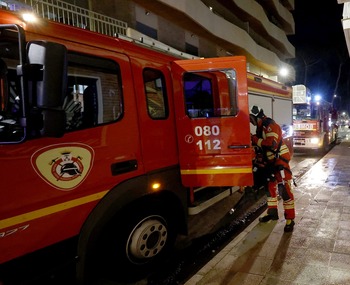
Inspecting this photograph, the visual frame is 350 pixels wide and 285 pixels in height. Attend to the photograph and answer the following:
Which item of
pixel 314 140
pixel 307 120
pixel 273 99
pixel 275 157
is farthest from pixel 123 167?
pixel 307 120

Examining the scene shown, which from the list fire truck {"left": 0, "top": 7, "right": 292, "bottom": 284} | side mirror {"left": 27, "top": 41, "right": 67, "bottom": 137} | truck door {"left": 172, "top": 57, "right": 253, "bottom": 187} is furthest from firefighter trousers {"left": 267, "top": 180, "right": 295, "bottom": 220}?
side mirror {"left": 27, "top": 41, "right": 67, "bottom": 137}

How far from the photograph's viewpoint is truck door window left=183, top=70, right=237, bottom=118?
348cm

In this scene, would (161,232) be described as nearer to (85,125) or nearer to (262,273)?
(262,273)

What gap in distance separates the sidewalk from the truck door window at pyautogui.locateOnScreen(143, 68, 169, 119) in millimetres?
1768

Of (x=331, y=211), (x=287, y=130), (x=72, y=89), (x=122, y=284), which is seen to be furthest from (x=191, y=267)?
(x=287, y=130)

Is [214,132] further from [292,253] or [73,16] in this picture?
[73,16]

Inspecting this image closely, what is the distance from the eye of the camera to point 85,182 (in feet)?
8.19

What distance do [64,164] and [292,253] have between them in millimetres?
2761

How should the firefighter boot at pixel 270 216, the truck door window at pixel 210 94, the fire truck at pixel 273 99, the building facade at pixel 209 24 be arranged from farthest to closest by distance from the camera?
the building facade at pixel 209 24 < the fire truck at pixel 273 99 < the firefighter boot at pixel 270 216 < the truck door window at pixel 210 94

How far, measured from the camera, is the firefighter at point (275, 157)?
170 inches

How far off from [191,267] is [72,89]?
7.89ft

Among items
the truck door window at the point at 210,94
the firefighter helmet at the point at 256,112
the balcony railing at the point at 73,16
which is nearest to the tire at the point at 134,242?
the truck door window at the point at 210,94

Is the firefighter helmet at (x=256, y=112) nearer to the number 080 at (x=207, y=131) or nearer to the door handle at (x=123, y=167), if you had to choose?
the number 080 at (x=207, y=131)

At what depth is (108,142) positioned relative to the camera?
2.67 meters
